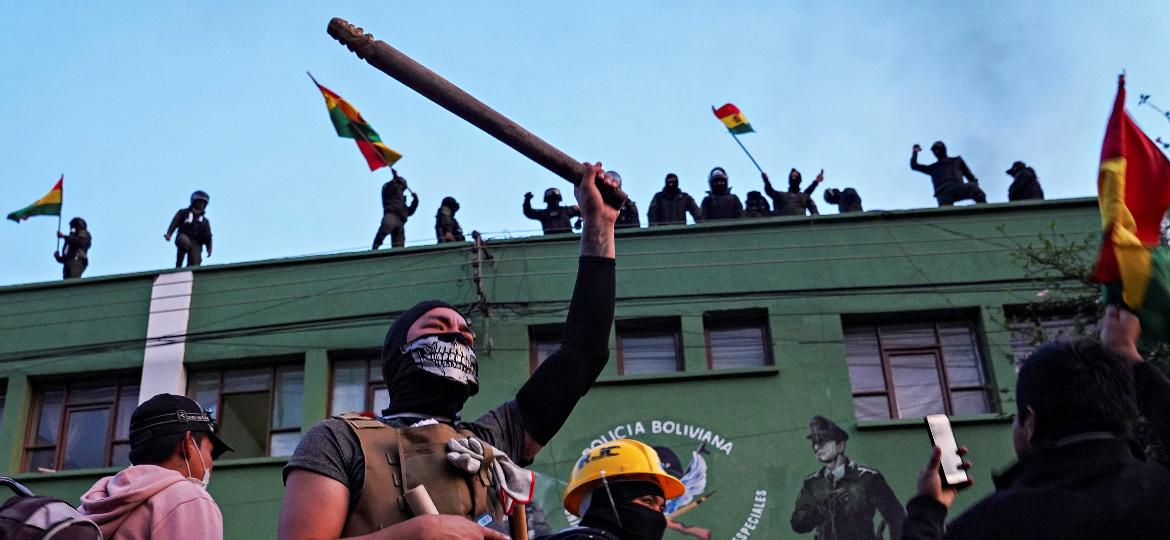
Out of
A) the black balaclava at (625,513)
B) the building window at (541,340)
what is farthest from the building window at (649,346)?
the black balaclava at (625,513)

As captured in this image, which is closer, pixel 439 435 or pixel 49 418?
pixel 439 435

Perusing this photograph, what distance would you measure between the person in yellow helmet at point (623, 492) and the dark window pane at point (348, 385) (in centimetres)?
1341

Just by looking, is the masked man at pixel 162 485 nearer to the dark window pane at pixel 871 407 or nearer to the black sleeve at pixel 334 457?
the black sleeve at pixel 334 457

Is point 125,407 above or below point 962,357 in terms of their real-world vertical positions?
above

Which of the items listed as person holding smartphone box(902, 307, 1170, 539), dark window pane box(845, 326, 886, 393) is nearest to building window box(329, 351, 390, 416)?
dark window pane box(845, 326, 886, 393)

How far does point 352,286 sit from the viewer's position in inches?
707

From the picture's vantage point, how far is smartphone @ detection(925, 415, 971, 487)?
311 cm

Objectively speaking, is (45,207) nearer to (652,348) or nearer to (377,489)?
(652,348)

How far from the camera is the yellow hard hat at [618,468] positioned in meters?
3.94

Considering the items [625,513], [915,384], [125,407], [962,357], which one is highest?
[125,407]

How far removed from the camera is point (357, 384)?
57.0 ft

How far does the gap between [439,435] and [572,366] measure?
0.47m

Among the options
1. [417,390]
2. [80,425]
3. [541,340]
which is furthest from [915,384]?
[417,390]

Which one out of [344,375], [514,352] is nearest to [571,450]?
[514,352]
